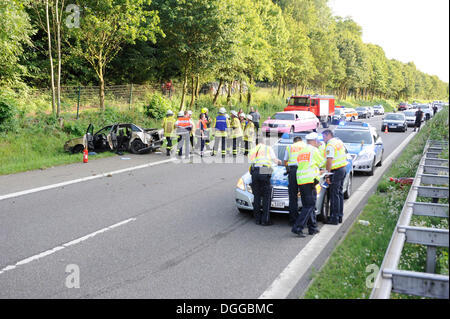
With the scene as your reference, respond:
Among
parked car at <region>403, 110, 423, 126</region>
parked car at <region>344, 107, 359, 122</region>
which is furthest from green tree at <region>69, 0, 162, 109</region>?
parked car at <region>344, 107, 359, 122</region>

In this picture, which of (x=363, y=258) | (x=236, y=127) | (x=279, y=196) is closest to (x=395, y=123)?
(x=236, y=127)

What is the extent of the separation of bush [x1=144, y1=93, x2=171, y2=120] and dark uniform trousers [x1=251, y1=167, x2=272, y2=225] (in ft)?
58.3

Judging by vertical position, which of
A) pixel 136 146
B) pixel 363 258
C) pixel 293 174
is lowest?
pixel 363 258

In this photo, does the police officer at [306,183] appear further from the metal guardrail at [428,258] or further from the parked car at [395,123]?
the parked car at [395,123]

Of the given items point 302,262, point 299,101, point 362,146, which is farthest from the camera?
point 299,101

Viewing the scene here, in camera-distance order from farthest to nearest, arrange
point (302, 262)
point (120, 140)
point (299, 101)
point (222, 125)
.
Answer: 1. point (299, 101)
2. point (120, 140)
3. point (222, 125)
4. point (302, 262)

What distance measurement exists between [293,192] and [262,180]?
2.08ft

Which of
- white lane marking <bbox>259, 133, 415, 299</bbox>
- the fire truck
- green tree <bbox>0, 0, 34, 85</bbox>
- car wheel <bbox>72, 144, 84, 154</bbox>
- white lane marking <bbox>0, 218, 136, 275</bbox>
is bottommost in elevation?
white lane marking <bbox>0, 218, 136, 275</bbox>

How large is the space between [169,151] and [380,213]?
10.6 m

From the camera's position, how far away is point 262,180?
8.03 m

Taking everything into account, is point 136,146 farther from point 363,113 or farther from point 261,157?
point 363,113

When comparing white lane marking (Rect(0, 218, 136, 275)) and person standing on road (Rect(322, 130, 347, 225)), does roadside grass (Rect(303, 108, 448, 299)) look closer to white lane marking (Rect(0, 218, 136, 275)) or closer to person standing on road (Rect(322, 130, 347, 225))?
person standing on road (Rect(322, 130, 347, 225))

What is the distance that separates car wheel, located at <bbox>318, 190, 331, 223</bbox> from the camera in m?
8.39
